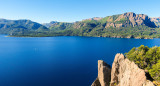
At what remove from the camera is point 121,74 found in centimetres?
3328

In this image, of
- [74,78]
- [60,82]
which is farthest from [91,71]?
[60,82]

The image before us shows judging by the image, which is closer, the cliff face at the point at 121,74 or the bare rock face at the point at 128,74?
the bare rock face at the point at 128,74

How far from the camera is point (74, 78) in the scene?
249ft

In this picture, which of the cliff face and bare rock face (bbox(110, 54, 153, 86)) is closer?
bare rock face (bbox(110, 54, 153, 86))

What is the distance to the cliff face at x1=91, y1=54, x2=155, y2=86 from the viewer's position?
25.1 metres

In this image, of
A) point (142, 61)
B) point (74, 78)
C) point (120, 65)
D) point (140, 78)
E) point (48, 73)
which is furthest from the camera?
point (48, 73)

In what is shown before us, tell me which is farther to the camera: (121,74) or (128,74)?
(121,74)

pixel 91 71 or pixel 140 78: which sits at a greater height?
pixel 140 78

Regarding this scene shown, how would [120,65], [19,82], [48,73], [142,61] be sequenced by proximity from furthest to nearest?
[48,73] < [19,82] < [142,61] < [120,65]

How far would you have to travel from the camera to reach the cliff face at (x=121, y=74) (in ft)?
82.5

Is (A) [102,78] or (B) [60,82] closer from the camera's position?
(A) [102,78]

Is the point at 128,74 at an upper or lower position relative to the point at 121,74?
upper

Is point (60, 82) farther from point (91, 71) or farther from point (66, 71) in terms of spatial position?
point (91, 71)

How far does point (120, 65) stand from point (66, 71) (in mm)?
60413
